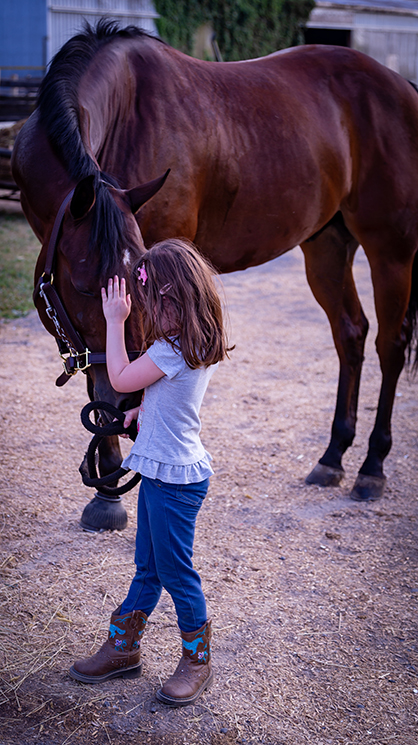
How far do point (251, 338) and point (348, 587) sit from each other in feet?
11.3

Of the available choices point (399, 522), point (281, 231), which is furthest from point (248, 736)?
point (281, 231)

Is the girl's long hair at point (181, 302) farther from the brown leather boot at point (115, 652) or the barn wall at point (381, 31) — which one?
the barn wall at point (381, 31)

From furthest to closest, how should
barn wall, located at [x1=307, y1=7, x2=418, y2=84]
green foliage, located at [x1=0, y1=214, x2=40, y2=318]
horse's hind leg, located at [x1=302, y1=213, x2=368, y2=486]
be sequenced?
barn wall, located at [x1=307, y1=7, x2=418, y2=84] < green foliage, located at [x1=0, y1=214, x2=40, y2=318] < horse's hind leg, located at [x1=302, y1=213, x2=368, y2=486]

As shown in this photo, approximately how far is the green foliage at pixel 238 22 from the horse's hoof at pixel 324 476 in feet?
46.7

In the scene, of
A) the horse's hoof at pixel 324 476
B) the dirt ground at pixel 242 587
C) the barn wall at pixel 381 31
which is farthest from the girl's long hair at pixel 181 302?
the barn wall at pixel 381 31

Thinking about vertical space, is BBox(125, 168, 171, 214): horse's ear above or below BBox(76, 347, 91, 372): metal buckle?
above

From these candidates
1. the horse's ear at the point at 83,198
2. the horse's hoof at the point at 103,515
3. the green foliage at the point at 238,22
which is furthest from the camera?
the green foliage at the point at 238,22

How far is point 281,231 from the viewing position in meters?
3.14

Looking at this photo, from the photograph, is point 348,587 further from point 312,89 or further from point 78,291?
point 312,89

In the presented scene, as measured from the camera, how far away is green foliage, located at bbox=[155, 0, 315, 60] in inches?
606

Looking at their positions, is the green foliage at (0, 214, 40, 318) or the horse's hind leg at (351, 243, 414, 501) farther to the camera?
the green foliage at (0, 214, 40, 318)

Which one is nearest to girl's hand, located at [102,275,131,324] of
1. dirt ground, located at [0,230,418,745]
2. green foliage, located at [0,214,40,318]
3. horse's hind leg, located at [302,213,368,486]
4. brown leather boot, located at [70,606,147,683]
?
brown leather boot, located at [70,606,147,683]

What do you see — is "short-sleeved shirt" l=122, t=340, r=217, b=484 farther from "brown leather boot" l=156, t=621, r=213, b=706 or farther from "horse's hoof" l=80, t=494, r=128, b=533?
"horse's hoof" l=80, t=494, r=128, b=533

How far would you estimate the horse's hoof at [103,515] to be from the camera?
9.27 feet
